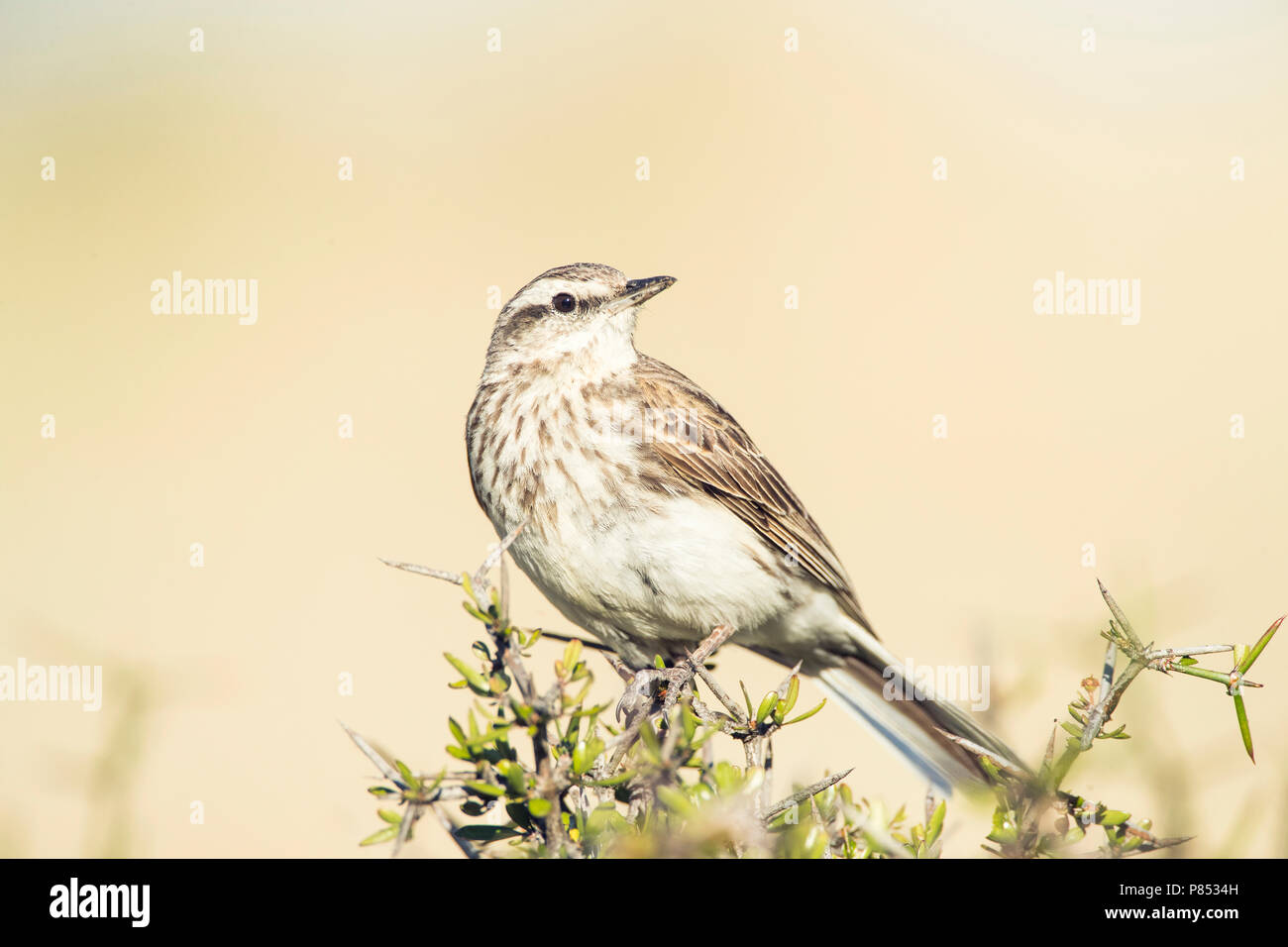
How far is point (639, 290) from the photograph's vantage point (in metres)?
5.52

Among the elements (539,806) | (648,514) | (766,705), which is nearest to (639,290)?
(648,514)

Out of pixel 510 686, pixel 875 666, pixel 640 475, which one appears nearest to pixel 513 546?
pixel 640 475

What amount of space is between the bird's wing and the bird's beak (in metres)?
0.34

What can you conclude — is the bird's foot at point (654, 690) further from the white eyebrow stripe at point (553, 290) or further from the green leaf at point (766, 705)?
the white eyebrow stripe at point (553, 290)

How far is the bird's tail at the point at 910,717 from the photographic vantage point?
501cm

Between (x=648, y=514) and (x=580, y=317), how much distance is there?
1234mm

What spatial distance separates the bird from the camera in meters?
4.87

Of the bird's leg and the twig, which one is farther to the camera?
the bird's leg

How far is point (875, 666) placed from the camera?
5.62m

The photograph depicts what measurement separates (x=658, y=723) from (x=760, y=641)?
6.04 ft

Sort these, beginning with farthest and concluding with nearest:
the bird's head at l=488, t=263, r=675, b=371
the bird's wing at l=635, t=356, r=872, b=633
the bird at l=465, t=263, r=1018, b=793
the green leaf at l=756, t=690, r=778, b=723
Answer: the bird's head at l=488, t=263, r=675, b=371, the bird's wing at l=635, t=356, r=872, b=633, the bird at l=465, t=263, r=1018, b=793, the green leaf at l=756, t=690, r=778, b=723

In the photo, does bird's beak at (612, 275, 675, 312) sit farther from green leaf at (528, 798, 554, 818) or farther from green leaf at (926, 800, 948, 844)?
green leaf at (528, 798, 554, 818)

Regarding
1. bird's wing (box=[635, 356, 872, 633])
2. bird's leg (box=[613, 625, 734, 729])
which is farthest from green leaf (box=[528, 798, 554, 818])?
bird's wing (box=[635, 356, 872, 633])
